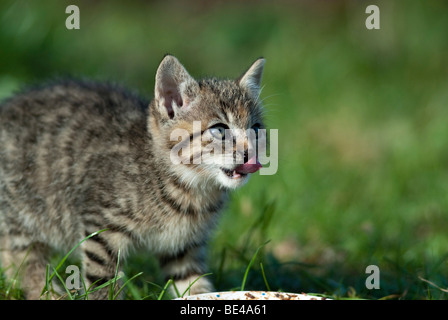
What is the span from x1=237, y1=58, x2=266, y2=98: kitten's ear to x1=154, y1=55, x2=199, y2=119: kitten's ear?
33 cm

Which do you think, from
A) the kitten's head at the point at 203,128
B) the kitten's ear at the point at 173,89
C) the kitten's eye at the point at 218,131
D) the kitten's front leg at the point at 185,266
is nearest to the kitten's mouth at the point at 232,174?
the kitten's head at the point at 203,128

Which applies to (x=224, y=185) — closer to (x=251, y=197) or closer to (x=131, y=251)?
(x=131, y=251)

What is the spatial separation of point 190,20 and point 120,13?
4.07 ft

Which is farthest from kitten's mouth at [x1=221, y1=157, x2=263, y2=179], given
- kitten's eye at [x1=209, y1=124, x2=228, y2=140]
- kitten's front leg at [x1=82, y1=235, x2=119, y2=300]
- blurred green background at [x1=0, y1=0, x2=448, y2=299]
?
kitten's front leg at [x1=82, y1=235, x2=119, y2=300]

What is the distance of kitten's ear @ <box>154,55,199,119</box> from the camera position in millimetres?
3314

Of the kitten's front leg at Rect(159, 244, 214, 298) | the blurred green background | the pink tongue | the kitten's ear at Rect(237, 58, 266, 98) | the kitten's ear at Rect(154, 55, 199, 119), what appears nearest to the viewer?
the pink tongue

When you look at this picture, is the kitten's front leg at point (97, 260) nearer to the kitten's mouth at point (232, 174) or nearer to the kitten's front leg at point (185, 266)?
the kitten's front leg at point (185, 266)

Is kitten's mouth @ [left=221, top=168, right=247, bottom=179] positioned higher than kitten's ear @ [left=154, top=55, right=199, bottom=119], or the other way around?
kitten's ear @ [left=154, top=55, right=199, bottom=119]

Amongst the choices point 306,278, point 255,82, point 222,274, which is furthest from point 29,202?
point 306,278

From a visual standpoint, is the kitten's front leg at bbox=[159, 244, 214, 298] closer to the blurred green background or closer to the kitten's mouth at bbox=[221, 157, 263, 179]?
the blurred green background

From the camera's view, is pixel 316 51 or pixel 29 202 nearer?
pixel 29 202

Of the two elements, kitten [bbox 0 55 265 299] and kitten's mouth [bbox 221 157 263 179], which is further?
kitten [bbox 0 55 265 299]

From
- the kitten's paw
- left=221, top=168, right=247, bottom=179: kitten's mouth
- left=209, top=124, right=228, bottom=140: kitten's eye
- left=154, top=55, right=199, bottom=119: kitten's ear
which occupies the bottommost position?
the kitten's paw

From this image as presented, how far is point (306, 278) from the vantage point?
13.0 feet
